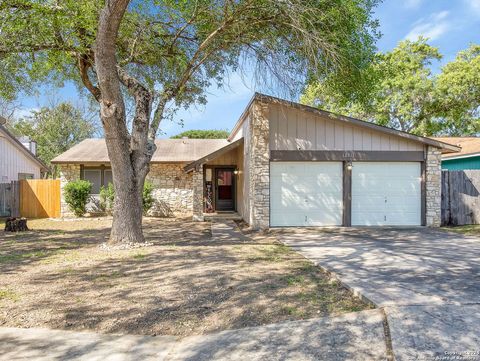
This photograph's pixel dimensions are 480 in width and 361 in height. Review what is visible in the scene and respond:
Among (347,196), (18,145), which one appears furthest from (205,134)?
(347,196)

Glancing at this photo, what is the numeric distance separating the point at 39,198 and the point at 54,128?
48.5ft

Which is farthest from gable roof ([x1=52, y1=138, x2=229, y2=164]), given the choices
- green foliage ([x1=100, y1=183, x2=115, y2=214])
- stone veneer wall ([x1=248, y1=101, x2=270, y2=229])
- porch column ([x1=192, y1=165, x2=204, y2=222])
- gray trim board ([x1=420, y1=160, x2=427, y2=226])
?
gray trim board ([x1=420, y1=160, x2=427, y2=226])

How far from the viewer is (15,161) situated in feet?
64.5

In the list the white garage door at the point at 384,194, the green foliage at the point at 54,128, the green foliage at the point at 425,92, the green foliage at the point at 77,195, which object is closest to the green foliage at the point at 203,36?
the white garage door at the point at 384,194

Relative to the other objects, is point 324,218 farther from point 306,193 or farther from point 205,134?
point 205,134

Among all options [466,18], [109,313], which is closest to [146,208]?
[109,313]

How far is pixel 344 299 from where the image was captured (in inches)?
171

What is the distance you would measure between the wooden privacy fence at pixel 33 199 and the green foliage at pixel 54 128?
1389 centimetres

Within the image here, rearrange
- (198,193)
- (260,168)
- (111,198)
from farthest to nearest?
1. (111,198)
2. (198,193)
3. (260,168)

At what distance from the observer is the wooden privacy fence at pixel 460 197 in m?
12.5

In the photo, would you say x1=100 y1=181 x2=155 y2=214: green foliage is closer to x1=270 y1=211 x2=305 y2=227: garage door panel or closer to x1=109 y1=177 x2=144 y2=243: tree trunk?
x1=270 y1=211 x2=305 y2=227: garage door panel

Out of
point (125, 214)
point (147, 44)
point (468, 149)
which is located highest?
point (147, 44)

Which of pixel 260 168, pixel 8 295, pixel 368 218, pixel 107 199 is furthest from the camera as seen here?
pixel 107 199

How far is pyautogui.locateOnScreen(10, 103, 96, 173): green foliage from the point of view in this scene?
2969 centimetres
